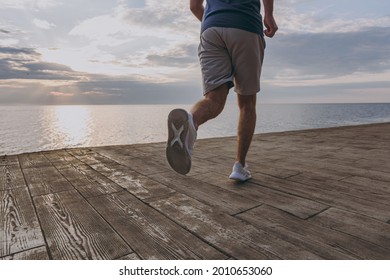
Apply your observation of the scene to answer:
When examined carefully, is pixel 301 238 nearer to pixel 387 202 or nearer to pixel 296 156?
pixel 387 202

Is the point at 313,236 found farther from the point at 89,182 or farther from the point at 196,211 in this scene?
the point at 89,182

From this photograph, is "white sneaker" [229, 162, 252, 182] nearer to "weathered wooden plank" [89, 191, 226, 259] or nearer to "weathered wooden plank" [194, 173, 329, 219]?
"weathered wooden plank" [194, 173, 329, 219]

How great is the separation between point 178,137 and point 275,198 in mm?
707

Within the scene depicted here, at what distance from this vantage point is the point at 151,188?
6.15ft

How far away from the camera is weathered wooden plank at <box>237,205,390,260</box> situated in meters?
1.03

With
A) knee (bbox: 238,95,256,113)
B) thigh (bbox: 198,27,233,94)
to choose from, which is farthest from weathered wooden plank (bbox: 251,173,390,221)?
thigh (bbox: 198,27,233,94)

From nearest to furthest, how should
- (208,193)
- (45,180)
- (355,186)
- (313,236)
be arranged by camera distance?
1. (313,236)
2. (208,193)
3. (355,186)
4. (45,180)

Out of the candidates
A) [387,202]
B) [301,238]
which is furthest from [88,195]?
[387,202]

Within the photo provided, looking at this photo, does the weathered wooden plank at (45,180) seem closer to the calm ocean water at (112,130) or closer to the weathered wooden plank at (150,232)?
the weathered wooden plank at (150,232)

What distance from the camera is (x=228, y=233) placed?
1197mm

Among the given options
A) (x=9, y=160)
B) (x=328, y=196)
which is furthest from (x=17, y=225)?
(x=9, y=160)
